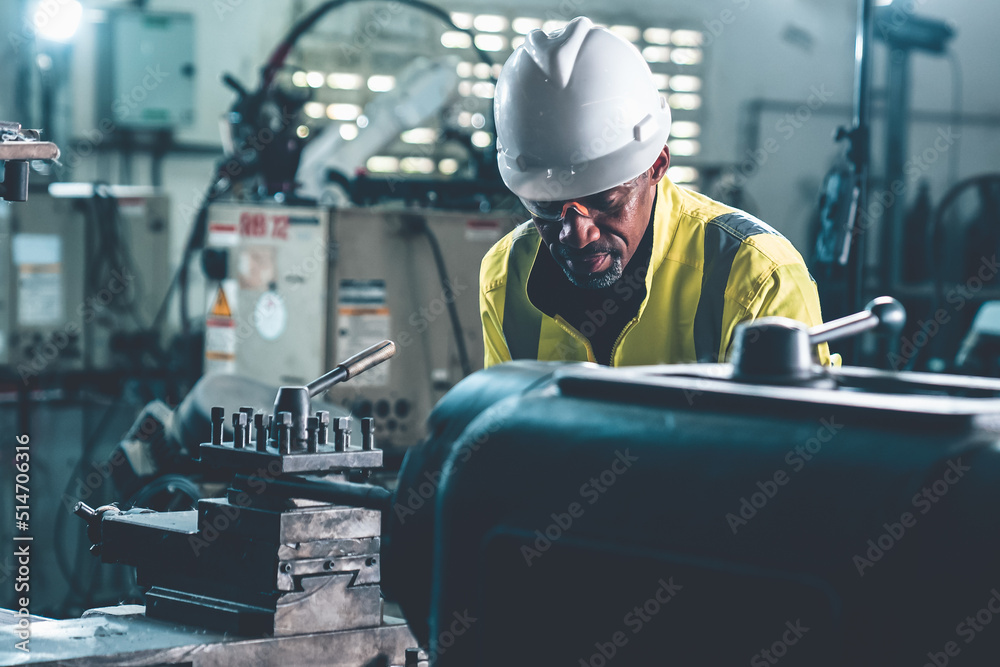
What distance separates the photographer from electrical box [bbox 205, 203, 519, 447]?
2705mm

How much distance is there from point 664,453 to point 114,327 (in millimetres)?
3168

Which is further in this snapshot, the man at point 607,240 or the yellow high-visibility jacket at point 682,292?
the yellow high-visibility jacket at point 682,292

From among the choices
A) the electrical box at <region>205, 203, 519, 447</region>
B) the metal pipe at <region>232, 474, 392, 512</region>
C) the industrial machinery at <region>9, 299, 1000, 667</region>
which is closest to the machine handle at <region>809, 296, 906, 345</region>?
the industrial machinery at <region>9, 299, 1000, 667</region>

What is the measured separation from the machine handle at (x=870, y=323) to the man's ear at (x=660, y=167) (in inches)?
25.6

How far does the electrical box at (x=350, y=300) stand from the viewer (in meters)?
2.71

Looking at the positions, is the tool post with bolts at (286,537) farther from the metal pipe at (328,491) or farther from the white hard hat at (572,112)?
the white hard hat at (572,112)

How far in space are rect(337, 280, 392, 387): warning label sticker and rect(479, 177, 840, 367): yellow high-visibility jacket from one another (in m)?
1.34

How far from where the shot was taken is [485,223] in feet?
9.42

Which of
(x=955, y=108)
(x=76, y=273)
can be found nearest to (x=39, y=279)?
(x=76, y=273)

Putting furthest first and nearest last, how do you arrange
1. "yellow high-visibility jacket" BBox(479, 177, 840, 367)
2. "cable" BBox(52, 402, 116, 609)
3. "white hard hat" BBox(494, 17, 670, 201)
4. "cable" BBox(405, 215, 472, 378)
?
"cable" BBox(52, 402, 116, 609) < "cable" BBox(405, 215, 472, 378) < "yellow high-visibility jacket" BBox(479, 177, 840, 367) < "white hard hat" BBox(494, 17, 670, 201)

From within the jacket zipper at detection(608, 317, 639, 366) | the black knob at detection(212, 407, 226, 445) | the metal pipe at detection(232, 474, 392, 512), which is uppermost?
the jacket zipper at detection(608, 317, 639, 366)

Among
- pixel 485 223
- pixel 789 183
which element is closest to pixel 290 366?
pixel 485 223

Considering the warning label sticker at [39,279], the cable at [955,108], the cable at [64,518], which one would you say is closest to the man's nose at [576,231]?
the cable at [64,518]

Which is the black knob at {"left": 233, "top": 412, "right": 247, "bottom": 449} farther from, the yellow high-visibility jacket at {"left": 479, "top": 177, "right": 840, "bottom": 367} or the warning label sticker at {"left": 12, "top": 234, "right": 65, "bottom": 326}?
the warning label sticker at {"left": 12, "top": 234, "right": 65, "bottom": 326}
